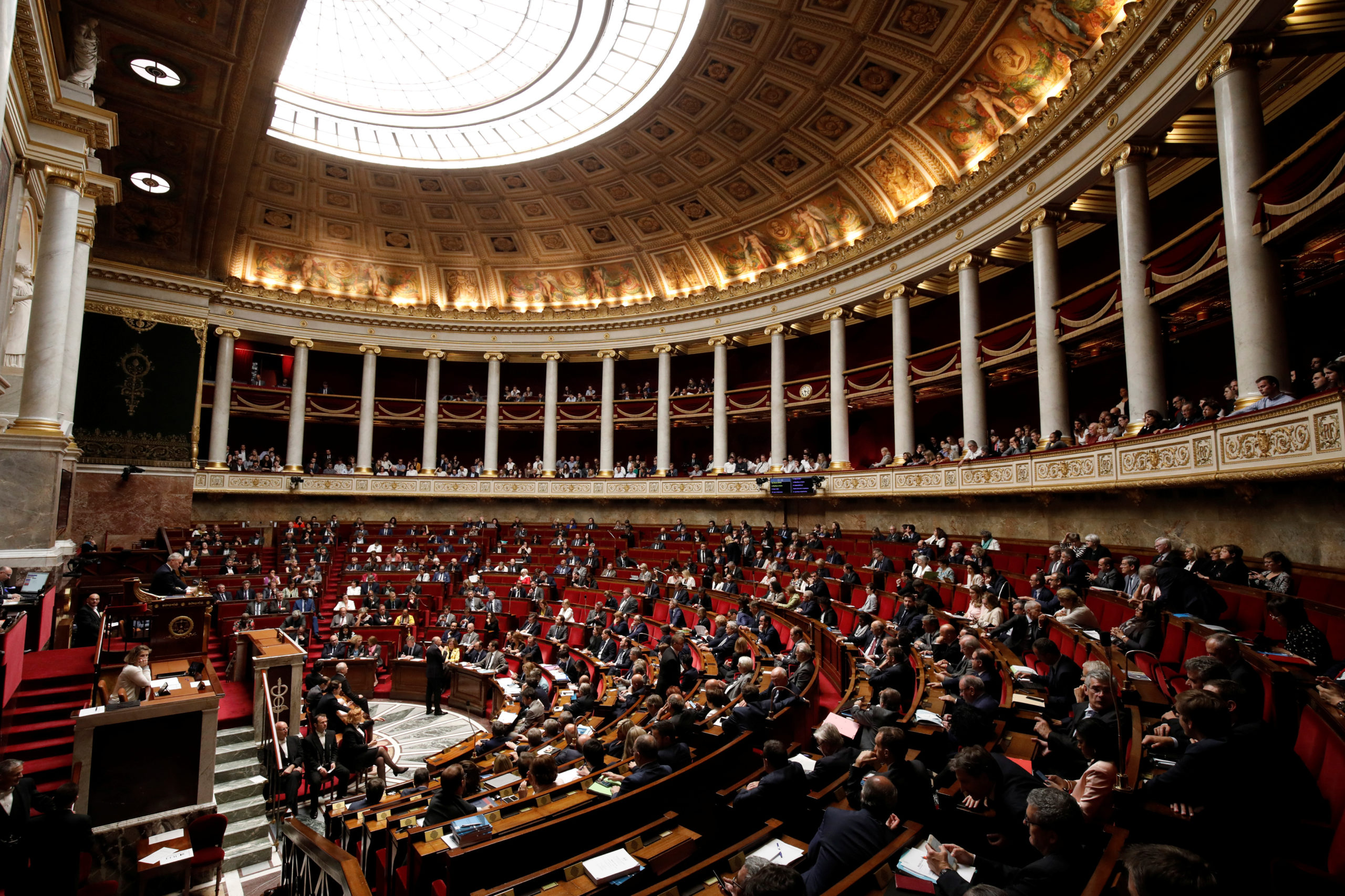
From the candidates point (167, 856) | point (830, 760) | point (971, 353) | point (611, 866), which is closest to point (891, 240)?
point (971, 353)

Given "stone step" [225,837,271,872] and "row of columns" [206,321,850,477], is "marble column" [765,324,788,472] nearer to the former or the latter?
"row of columns" [206,321,850,477]

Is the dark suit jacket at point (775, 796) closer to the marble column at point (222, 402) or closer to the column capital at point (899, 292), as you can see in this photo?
the column capital at point (899, 292)

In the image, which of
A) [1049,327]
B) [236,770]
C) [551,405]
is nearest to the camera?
[236,770]

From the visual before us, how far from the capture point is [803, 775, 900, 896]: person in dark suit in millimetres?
3412

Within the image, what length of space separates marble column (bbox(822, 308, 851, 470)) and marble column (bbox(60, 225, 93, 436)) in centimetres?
1924

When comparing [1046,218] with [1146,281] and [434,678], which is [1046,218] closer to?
[1146,281]

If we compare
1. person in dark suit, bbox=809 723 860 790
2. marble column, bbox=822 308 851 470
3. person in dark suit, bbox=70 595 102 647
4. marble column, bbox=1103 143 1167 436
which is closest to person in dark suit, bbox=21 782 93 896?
person in dark suit, bbox=809 723 860 790

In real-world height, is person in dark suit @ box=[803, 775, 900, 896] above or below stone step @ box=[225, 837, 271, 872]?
above

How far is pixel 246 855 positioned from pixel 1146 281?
1641 cm

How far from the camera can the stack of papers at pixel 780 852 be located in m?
3.83

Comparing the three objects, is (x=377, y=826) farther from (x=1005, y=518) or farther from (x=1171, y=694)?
(x=1005, y=518)

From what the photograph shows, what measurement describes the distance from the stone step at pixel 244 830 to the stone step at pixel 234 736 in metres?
1.98

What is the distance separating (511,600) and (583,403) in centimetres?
1335

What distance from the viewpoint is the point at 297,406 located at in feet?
89.8
